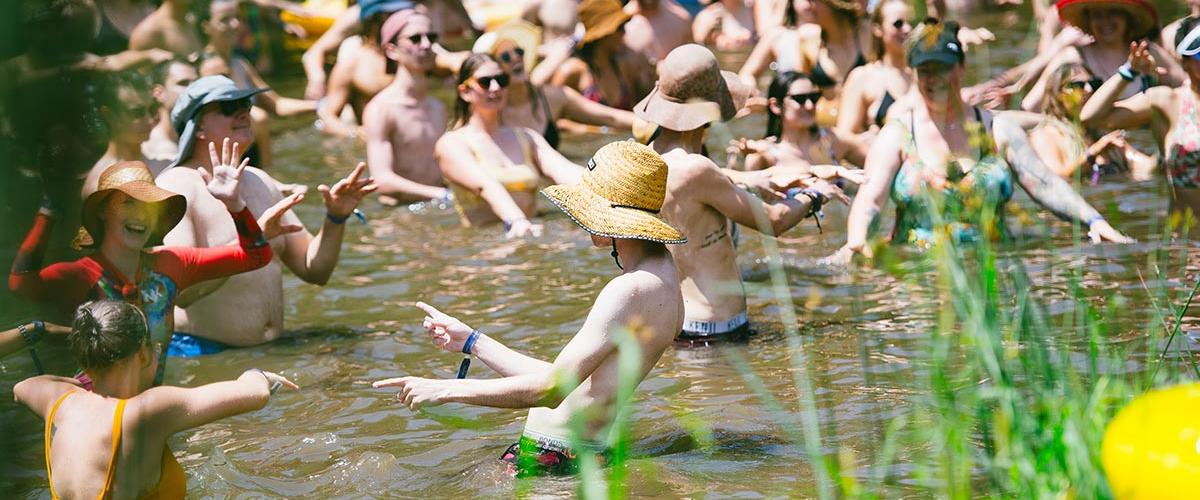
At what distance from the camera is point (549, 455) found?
488 cm

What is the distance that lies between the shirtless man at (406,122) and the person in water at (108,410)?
18.9 feet

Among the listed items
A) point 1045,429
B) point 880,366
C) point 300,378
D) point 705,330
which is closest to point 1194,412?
point 1045,429

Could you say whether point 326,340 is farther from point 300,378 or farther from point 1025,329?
point 1025,329

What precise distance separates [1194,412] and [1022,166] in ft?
12.2

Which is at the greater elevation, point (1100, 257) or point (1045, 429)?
point (1045, 429)

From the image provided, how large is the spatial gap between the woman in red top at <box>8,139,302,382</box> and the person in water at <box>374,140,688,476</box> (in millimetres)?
1177

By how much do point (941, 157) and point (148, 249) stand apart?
3.70 meters

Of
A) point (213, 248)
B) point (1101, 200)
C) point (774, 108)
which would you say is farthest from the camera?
point (1101, 200)

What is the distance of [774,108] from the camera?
27.7ft

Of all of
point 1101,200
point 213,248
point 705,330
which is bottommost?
point 1101,200

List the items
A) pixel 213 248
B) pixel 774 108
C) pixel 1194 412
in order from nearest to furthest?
pixel 1194 412 < pixel 213 248 < pixel 774 108

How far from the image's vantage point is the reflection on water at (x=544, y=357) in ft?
16.9

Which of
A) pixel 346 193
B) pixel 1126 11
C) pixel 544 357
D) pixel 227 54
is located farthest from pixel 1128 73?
pixel 227 54

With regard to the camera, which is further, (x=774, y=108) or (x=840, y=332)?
(x=774, y=108)
